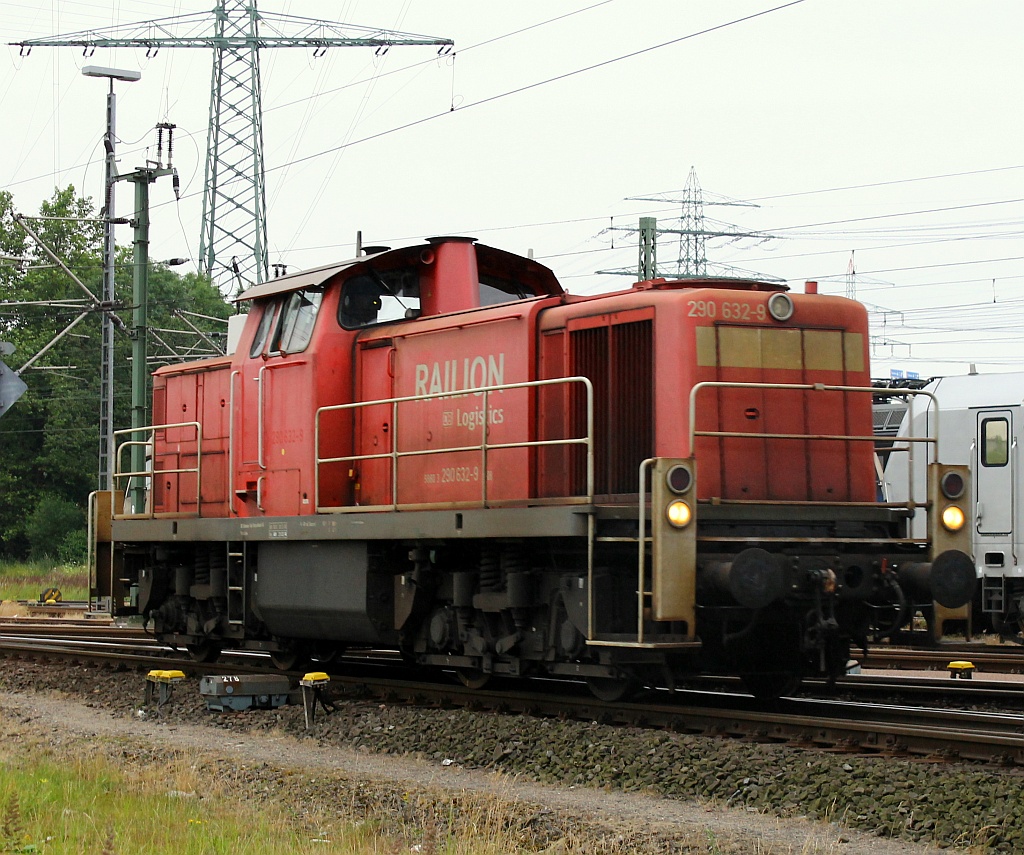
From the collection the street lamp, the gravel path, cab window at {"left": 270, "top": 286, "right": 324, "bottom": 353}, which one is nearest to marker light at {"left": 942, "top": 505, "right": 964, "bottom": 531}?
the gravel path

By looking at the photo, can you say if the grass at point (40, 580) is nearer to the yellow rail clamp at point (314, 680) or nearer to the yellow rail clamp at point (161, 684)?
the yellow rail clamp at point (161, 684)

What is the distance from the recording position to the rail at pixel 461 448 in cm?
930

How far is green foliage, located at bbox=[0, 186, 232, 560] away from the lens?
4606 cm

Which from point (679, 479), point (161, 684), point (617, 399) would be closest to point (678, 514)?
point (679, 479)

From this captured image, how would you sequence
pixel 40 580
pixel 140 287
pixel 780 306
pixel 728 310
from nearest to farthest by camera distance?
pixel 728 310 < pixel 780 306 < pixel 140 287 < pixel 40 580

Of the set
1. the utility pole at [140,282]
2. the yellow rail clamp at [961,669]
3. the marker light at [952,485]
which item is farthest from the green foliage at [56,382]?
the marker light at [952,485]

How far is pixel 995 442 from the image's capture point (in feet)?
60.5

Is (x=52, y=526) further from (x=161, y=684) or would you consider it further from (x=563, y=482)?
(x=563, y=482)

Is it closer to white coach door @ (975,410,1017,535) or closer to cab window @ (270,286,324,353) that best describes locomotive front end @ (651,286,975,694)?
cab window @ (270,286,324,353)

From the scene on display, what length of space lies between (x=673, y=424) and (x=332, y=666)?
17.6 ft

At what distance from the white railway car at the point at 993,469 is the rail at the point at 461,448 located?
8688mm

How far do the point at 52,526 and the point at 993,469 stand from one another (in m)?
33.9

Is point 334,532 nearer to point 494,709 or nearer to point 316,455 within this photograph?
point 316,455

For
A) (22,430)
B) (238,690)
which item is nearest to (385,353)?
Answer: (238,690)
